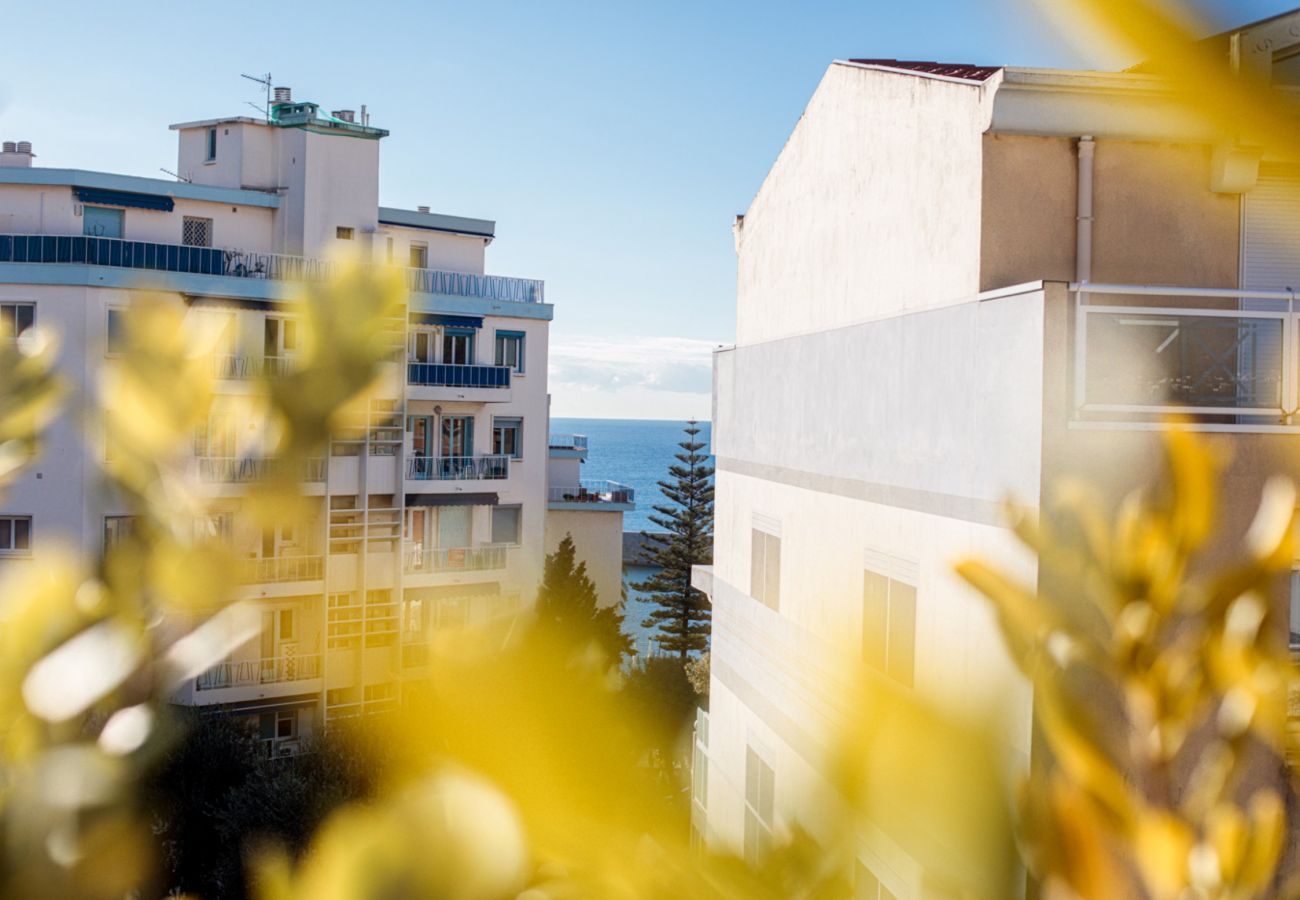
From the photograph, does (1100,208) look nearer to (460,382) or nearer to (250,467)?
(250,467)

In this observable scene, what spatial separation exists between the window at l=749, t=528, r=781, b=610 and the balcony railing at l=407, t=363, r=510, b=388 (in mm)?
18754

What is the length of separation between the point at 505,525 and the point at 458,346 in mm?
4470

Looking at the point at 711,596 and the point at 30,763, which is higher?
the point at 30,763

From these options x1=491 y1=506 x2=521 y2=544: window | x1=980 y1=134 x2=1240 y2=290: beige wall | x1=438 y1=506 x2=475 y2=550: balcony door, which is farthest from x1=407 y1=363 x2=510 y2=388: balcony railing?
x1=980 y1=134 x2=1240 y2=290: beige wall

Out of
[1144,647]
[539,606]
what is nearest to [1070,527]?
[1144,647]

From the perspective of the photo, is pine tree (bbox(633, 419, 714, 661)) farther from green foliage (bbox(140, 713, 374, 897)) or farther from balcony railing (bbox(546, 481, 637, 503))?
green foliage (bbox(140, 713, 374, 897))

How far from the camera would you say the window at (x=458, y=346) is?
31.6 m

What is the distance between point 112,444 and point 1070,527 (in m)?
0.74

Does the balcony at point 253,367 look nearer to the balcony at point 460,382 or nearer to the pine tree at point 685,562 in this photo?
the balcony at point 460,382

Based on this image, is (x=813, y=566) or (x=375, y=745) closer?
(x=813, y=566)

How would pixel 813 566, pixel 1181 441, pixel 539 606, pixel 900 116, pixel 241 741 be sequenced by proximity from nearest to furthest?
1. pixel 1181 441
2. pixel 900 116
3. pixel 813 566
4. pixel 241 741
5. pixel 539 606

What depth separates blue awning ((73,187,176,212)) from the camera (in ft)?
90.5

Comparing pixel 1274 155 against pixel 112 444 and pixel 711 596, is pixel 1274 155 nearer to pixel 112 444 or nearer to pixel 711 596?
pixel 112 444

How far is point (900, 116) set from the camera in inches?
355
